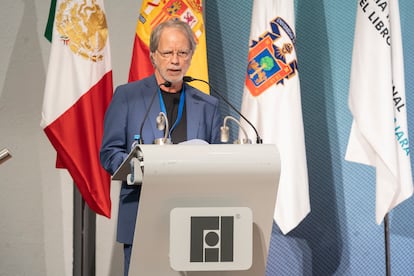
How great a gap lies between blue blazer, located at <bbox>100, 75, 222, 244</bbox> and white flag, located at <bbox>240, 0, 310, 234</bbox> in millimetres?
1059

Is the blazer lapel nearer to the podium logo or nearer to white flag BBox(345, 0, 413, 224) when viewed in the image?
the podium logo

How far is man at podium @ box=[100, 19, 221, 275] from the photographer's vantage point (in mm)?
2668

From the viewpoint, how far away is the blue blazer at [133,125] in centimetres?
266

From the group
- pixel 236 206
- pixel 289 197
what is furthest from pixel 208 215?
pixel 289 197

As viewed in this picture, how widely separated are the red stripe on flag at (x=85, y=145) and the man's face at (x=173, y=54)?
1.10 metres

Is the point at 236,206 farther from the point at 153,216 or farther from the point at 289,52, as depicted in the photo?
the point at 289,52

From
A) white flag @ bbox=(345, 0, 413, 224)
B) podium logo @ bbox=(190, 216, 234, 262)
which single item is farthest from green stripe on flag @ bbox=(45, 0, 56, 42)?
podium logo @ bbox=(190, 216, 234, 262)

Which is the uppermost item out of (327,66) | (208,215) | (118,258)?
(327,66)

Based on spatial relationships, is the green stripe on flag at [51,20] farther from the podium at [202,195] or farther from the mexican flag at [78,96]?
the podium at [202,195]

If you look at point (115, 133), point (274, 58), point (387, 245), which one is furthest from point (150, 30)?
point (387, 245)

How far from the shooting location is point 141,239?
2.04m

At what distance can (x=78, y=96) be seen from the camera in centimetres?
376

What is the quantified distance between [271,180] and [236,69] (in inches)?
96.5

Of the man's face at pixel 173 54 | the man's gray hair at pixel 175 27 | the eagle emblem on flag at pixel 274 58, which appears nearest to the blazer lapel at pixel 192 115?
the man's face at pixel 173 54
